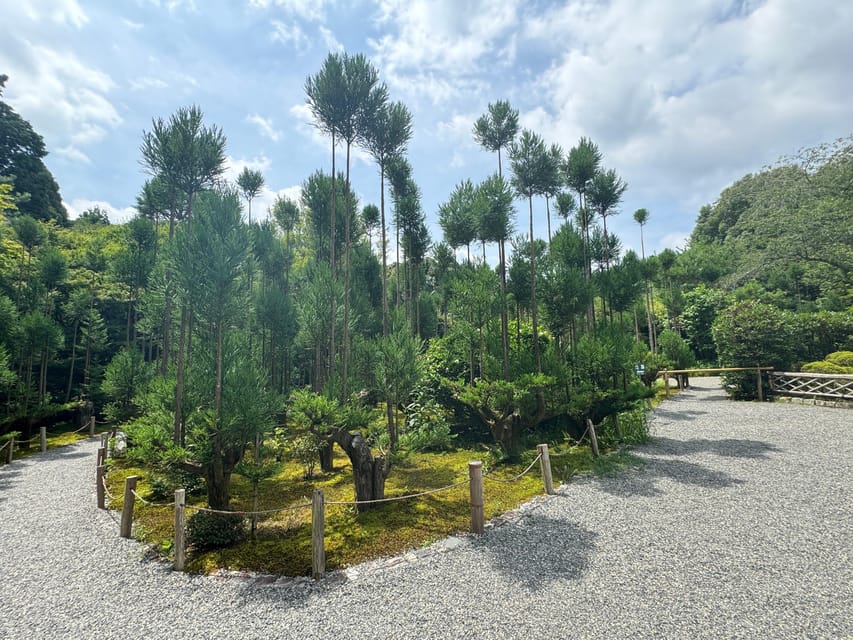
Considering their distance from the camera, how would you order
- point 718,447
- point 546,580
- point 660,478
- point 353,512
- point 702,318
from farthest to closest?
point 702,318 → point 718,447 → point 660,478 → point 353,512 → point 546,580

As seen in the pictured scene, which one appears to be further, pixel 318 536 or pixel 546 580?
pixel 318 536

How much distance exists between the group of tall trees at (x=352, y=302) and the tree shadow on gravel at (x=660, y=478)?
6.72ft

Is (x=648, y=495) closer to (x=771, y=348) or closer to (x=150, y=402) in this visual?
(x=150, y=402)

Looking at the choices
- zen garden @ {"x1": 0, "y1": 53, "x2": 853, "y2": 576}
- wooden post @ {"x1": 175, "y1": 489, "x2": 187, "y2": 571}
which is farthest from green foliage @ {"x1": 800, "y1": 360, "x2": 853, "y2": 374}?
wooden post @ {"x1": 175, "y1": 489, "x2": 187, "y2": 571}

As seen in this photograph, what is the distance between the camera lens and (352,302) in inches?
569

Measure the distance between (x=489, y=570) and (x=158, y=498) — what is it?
7919mm

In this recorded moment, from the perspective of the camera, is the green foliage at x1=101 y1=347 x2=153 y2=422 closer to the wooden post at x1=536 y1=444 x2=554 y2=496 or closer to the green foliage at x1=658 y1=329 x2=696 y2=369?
the wooden post at x1=536 y1=444 x2=554 y2=496

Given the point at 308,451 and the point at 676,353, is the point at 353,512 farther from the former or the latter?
the point at 676,353

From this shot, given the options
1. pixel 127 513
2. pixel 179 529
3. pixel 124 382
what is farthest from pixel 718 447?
pixel 124 382

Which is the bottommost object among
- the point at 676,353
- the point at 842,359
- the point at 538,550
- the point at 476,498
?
the point at 538,550

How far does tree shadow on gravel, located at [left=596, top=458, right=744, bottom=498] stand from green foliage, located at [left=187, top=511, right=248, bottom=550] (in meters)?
6.88

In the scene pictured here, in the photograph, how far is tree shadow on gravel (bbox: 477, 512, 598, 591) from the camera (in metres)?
4.52

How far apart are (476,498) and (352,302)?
1021 cm

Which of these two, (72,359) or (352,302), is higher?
(352,302)
